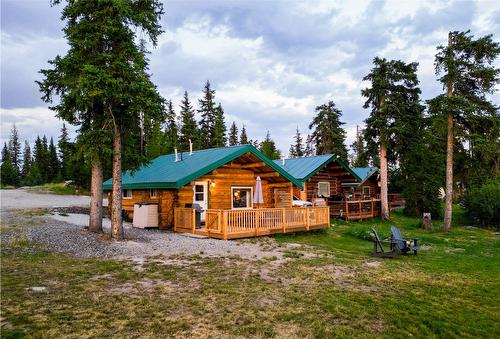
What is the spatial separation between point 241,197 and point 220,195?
4.73 ft

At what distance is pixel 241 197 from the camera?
18703 millimetres

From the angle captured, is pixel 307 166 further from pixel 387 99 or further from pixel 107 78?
pixel 107 78

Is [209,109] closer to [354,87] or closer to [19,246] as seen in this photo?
[354,87]

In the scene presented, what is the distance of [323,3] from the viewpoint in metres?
14.9

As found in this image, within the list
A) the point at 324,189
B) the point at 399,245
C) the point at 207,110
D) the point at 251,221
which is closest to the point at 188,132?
the point at 207,110

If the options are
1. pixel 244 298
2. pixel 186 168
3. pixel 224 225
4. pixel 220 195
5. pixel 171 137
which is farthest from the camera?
pixel 171 137

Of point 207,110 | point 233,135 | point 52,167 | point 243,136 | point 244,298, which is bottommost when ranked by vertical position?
point 244,298

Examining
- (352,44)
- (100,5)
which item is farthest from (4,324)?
(352,44)

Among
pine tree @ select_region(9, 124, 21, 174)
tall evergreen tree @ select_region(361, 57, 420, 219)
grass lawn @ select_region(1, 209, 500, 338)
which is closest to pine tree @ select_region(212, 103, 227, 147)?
tall evergreen tree @ select_region(361, 57, 420, 219)

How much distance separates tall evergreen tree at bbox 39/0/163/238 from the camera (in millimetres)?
12281

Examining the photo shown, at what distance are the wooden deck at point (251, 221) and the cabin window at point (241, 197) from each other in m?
3.11

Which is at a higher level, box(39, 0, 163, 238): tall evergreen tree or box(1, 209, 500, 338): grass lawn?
box(39, 0, 163, 238): tall evergreen tree

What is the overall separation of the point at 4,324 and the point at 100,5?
36.3ft

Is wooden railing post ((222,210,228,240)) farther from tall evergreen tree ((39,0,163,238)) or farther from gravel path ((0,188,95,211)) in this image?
gravel path ((0,188,95,211))
